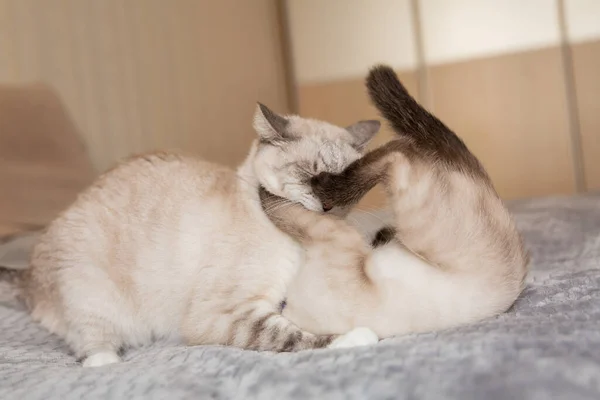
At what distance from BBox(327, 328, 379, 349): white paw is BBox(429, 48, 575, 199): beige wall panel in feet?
10.1

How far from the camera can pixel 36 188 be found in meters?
2.27

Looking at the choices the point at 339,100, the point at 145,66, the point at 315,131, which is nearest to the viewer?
the point at 315,131

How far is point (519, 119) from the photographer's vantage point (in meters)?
3.82

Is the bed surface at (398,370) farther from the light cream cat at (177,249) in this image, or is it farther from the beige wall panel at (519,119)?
the beige wall panel at (519,119)

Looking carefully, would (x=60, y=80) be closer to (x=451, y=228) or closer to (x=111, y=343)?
(x=111, y=343)

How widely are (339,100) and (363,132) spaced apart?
→ 2.80 m

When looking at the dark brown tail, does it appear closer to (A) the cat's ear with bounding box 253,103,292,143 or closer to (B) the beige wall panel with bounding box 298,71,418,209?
(A) the cat's ear with bounding box 253,103,292,143

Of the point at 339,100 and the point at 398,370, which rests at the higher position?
the point at 339,100

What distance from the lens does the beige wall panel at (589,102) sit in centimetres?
369

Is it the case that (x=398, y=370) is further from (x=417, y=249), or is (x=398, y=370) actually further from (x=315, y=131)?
(x=315, y=131)

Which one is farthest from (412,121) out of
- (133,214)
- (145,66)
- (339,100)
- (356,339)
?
(339,100)

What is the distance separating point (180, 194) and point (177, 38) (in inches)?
80.1

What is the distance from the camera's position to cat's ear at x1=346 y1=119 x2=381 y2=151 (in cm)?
144

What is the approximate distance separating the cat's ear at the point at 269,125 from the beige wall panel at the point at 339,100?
8.89ft
